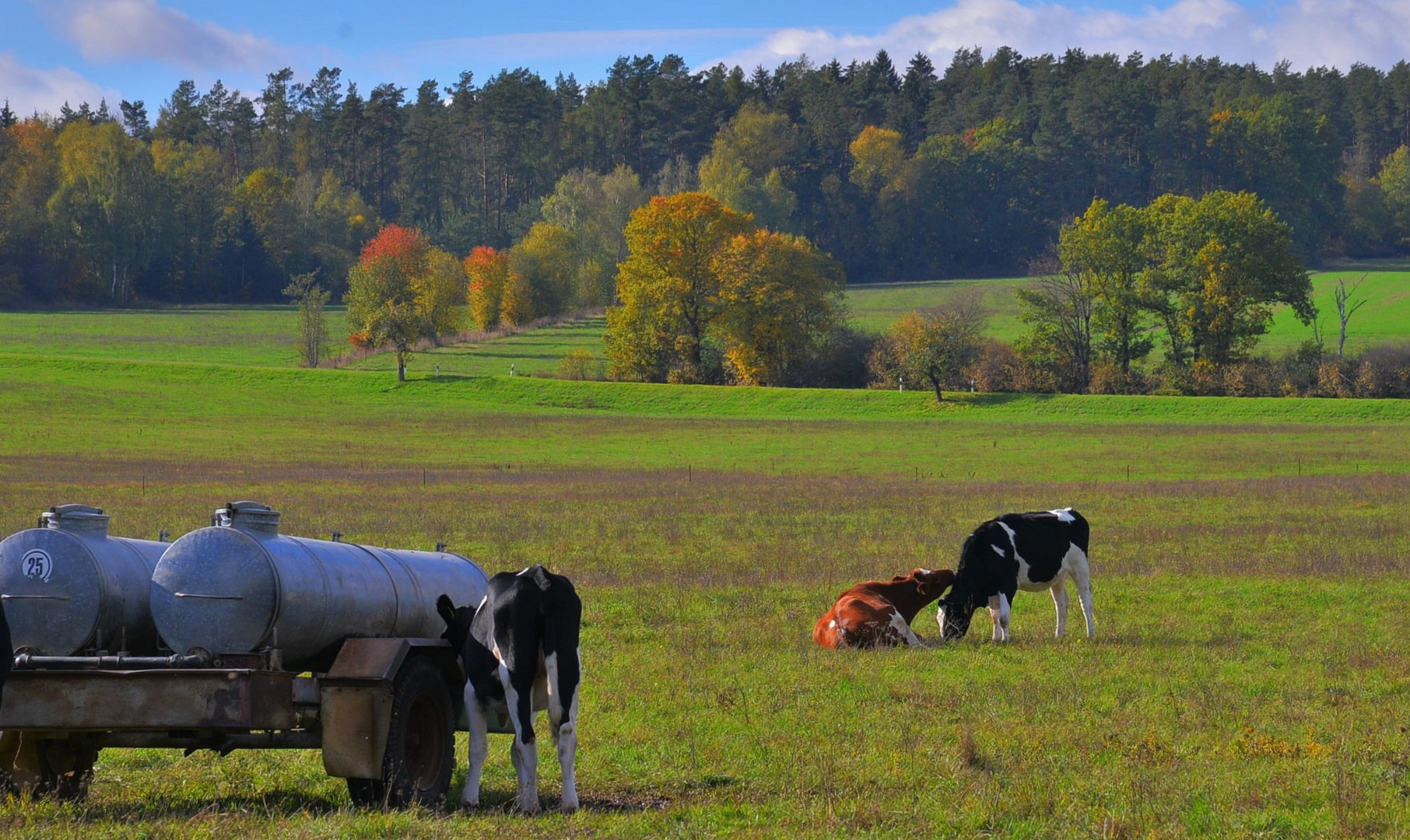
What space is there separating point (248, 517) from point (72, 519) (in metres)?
1.10

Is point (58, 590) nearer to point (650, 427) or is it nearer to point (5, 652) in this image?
point (5, 652)

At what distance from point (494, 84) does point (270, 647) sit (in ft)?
561

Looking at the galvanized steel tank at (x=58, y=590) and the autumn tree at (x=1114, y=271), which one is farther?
the autumn tree at (x=1114, y=271)

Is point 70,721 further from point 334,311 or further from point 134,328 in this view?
point 334,311

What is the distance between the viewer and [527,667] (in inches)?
344

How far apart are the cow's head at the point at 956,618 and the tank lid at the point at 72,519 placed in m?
9.23

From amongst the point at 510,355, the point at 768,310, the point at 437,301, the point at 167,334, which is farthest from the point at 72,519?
the point at 167,334

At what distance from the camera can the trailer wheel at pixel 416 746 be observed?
857 cm

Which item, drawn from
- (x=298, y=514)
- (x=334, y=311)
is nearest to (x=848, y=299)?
(x=334, y=311)

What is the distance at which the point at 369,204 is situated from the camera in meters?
168

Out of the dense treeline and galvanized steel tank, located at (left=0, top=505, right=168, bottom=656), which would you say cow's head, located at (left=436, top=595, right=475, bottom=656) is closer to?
galvanized steel tank, located at (left=0, top=505, right=168, bottom=656)

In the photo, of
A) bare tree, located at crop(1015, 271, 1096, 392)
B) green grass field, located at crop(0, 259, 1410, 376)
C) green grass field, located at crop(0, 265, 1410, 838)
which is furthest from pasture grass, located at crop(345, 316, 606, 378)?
bare tree, located at crop(1015, 271, 1096, 392)

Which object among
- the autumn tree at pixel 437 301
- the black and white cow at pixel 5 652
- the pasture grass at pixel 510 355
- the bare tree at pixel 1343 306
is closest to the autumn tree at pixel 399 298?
the autumn tree at pixel 437 301

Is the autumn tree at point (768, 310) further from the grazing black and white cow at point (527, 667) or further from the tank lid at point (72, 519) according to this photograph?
the tank lid at point (72, 519)
